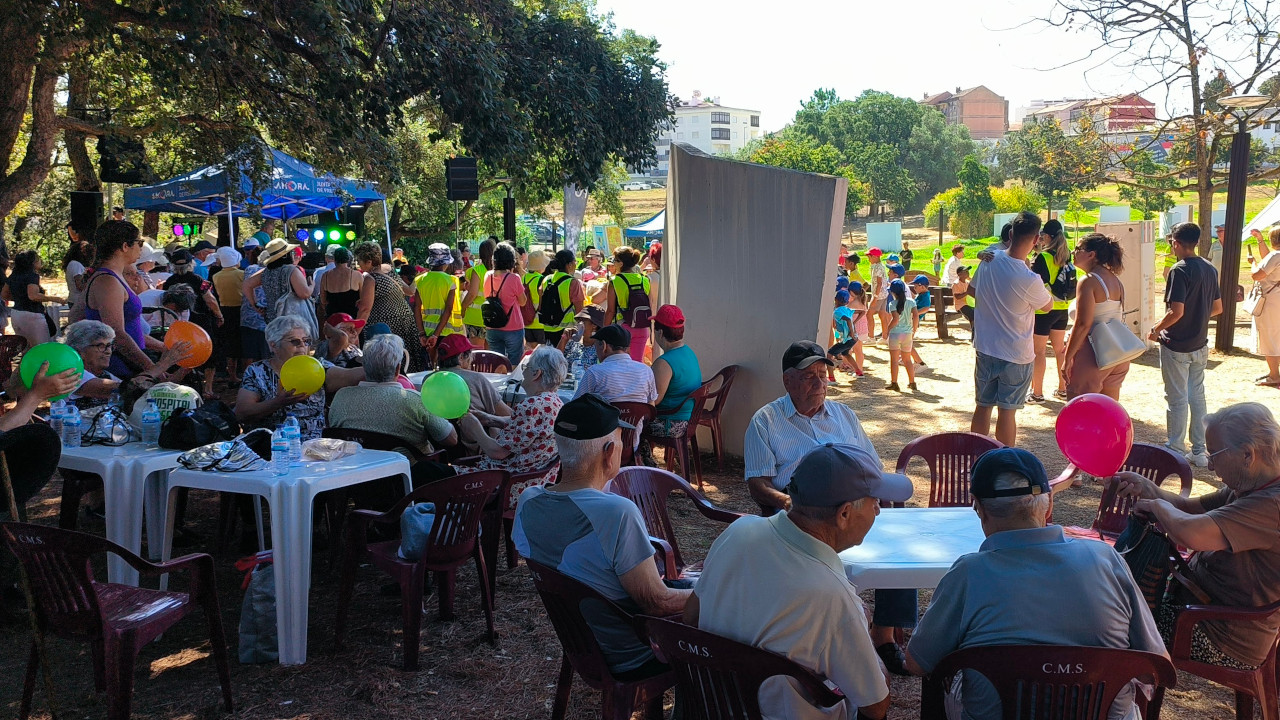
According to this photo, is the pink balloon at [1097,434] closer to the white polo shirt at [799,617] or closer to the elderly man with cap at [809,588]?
the elderly man with cap at [809,588]

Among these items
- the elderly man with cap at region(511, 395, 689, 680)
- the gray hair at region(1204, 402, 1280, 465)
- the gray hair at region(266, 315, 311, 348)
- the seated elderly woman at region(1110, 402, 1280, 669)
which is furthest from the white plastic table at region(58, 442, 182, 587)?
the gray hair at region(1204, 402, 1280, 465)

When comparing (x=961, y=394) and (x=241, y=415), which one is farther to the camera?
(x=961, y=394)

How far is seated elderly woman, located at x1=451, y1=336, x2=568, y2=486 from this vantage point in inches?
189

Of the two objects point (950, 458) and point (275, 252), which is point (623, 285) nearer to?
point (275, 252)

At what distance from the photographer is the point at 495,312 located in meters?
8.97

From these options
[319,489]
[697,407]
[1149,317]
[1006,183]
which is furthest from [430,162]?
[1006,183]

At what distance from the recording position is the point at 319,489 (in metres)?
4.05

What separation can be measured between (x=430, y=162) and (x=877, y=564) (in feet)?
91.5

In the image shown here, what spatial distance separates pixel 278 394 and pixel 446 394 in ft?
3.19

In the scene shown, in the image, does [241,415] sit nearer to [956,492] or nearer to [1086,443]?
[956,492]

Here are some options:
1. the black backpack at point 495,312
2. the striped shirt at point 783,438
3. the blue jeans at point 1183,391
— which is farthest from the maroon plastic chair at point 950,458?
the black backpack at point 495,312

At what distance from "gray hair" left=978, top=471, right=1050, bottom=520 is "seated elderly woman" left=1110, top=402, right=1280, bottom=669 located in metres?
0.87

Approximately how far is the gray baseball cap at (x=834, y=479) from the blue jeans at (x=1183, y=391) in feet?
18.4

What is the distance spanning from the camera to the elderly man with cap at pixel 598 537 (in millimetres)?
2908
